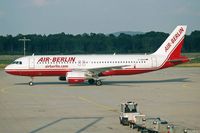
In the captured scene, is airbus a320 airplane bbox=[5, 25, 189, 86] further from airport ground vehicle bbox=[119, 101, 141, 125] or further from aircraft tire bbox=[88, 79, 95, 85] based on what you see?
airport ground vehicle bbox=[119, 101, 141, 125]

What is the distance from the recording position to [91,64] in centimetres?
4869

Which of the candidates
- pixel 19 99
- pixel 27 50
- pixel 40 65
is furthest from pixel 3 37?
pixel 19 99

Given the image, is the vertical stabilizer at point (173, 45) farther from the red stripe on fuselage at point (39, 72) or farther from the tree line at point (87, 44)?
the tree line at point (87, 44)

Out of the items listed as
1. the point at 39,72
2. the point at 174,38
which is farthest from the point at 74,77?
the point at 174,38

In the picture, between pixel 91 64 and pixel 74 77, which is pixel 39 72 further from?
pixel 91 64

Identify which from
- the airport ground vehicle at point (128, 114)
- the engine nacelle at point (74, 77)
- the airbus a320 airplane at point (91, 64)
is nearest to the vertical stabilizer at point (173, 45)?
the airbus a320 airplane at point (91, 64)

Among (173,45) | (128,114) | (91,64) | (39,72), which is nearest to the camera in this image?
(128,114)

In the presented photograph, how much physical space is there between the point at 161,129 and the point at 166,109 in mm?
9916

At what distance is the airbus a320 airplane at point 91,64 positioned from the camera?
4781 centimetres

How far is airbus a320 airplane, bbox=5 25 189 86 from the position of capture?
47812mm

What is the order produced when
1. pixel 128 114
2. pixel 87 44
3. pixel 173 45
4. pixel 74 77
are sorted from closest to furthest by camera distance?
1. pixel 128 114
2. pixel 74 77
3. pixel 173 45
4. pixel 87 44

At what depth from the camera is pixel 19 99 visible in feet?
117

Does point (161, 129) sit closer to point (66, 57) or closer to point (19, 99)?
point (19, 99)

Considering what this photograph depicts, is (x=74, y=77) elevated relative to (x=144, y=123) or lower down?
elevated
